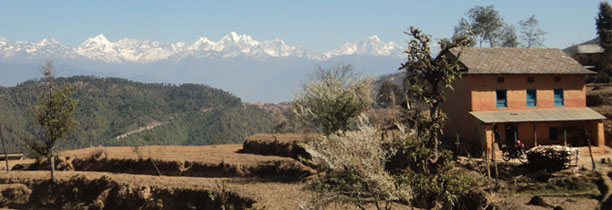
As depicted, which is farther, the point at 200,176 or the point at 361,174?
the point at 200,176

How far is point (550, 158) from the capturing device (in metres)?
26.9

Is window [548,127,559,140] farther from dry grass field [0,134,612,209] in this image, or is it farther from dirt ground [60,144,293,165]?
dirt ground [60,144,293,165]

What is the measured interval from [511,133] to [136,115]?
144 metres

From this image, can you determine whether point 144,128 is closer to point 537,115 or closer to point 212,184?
point 212,184

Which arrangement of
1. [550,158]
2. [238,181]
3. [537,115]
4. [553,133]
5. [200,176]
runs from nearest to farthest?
1. [550,158]
2. [238,181]
3. [200,176]
4. [537,115]
5. [553,133]

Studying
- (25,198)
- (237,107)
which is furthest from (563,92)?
(237,107)

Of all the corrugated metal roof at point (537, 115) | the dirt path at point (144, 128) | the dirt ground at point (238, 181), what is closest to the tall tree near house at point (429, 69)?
the dirt ground at point (238, 181)

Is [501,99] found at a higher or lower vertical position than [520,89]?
lower

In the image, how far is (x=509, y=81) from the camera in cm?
3459

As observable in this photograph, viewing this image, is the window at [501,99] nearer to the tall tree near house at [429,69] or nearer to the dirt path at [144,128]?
the tall tree near house at [429,69]

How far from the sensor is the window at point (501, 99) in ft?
113

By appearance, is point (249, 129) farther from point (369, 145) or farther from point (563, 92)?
point (369, 145)

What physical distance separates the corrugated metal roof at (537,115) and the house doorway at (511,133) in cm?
94

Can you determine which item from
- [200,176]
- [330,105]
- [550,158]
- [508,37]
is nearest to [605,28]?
[508,37]
